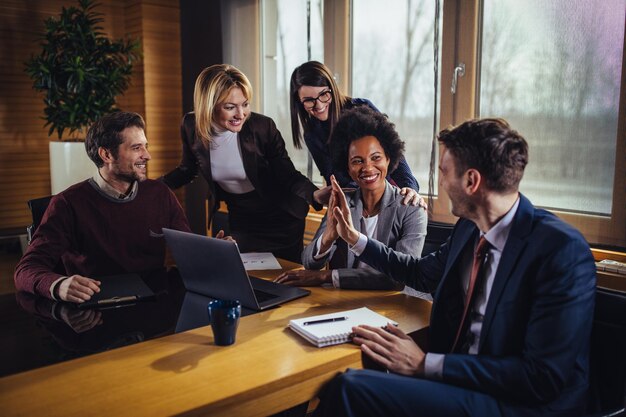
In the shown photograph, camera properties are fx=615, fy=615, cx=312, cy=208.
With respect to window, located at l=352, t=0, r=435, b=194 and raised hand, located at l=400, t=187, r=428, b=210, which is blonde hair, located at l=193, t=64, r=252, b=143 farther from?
window, located at l=352, t=0, r=435, b=194

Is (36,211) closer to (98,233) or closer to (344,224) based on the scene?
(98,233)

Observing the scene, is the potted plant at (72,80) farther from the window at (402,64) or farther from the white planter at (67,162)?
the window at (402,64)

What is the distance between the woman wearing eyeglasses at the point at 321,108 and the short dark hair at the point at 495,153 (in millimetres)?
979

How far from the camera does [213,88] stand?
2.61 metres

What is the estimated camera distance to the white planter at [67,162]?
431 cm

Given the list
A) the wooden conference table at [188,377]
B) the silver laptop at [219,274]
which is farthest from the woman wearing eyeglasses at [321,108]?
the wooden conference table at [188,377]

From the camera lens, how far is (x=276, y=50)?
179 inches

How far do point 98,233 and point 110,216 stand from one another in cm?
8

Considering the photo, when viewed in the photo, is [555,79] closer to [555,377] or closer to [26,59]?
[555,377]

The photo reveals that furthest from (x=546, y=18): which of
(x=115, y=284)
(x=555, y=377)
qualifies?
(x=115, y=284)

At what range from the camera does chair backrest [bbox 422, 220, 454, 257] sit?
217 centimetres

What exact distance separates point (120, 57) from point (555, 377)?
4.15 m

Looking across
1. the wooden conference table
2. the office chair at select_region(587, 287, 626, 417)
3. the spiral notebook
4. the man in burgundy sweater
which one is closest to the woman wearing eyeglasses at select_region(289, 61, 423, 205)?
the man in burgundy sweater

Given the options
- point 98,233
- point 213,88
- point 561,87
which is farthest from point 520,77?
point 98,233
